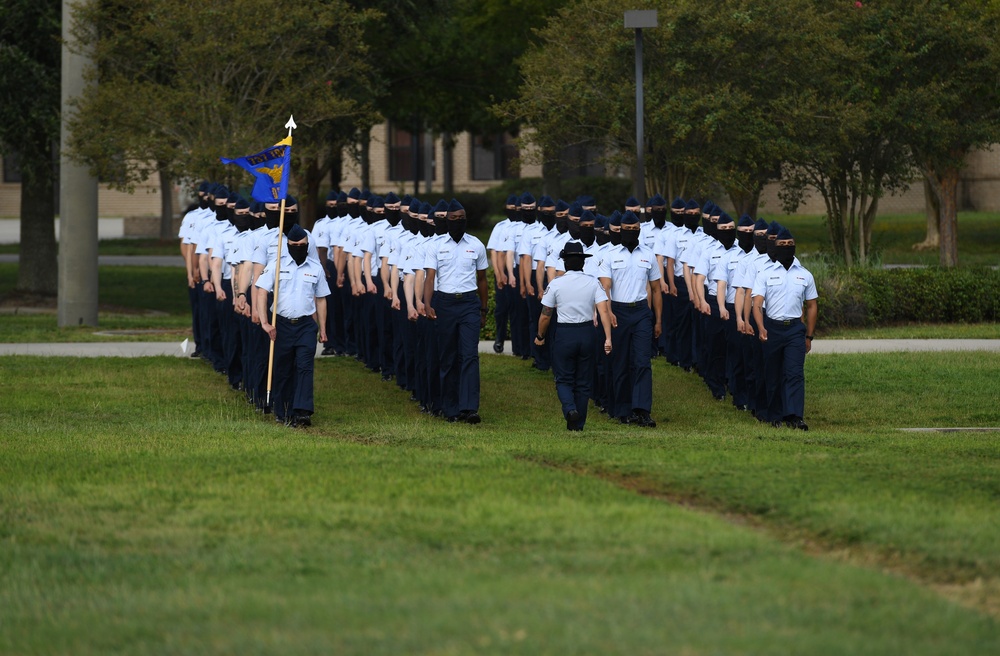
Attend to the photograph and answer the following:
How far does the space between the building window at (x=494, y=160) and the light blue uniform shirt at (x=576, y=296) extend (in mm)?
44579

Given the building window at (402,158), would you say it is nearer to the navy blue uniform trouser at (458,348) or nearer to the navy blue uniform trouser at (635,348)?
the navy blue uniform trouser at (458,348)

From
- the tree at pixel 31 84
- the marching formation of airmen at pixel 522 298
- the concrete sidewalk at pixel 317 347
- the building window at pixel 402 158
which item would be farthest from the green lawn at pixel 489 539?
the building window at pixel 402 158

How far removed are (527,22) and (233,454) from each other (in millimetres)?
21931

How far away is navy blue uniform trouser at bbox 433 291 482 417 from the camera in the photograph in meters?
14.1

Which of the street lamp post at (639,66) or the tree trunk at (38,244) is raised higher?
the street lamp post at (639,66)

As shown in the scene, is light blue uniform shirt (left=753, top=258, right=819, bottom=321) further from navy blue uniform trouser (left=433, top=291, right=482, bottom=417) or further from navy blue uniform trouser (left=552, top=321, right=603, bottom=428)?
navy blue uniform trouser (left=433, top=291, right=482, bottom=417)

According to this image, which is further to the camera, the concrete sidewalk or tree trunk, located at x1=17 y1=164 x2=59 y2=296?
tree trunk, located at x1=17 y1=164 x2=59 y2=296

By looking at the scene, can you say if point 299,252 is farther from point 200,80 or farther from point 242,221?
point 200,80

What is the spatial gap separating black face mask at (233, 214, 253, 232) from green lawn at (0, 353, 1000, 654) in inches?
94.8

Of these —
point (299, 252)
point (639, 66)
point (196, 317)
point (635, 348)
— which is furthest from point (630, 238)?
point (639, 66)

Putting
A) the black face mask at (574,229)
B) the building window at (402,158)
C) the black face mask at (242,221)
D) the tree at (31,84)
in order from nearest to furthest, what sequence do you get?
the black face mask at (574,229), the black face mask at (242,221), the tree at (31,84), the building window at (402,158)

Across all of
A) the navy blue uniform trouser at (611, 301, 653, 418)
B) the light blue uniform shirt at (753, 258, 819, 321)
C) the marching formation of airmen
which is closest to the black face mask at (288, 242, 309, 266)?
the marching formation of airmen

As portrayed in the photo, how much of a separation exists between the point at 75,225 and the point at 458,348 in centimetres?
987

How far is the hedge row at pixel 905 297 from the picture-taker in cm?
2195
